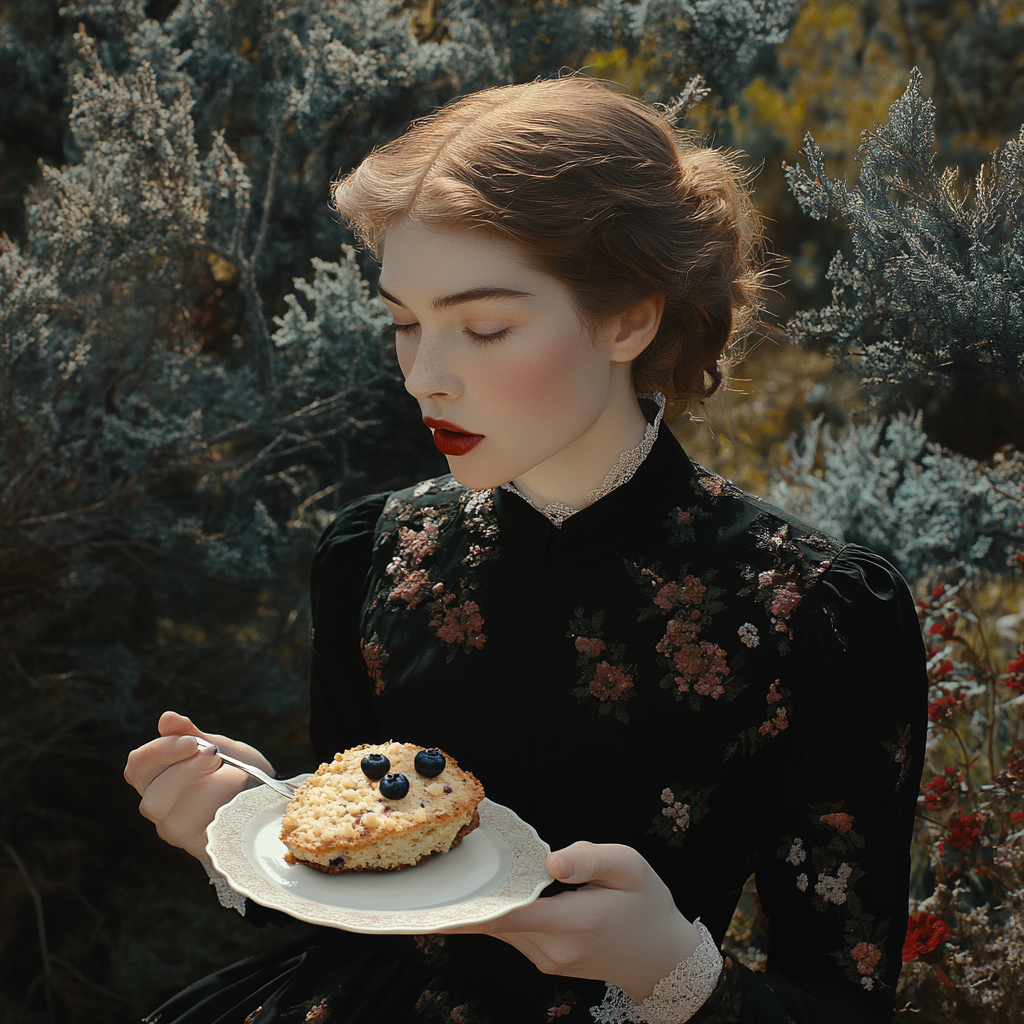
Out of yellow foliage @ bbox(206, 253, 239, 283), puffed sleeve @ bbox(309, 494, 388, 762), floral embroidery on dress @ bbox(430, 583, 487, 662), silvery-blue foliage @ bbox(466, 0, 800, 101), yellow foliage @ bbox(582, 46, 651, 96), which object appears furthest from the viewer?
yellow foliage @ bbox(206, 253, 239, 283)

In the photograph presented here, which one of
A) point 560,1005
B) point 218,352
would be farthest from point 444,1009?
point 218,352

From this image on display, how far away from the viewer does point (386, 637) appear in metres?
1.07

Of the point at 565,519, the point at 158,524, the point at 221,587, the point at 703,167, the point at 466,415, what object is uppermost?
the point at 703,167

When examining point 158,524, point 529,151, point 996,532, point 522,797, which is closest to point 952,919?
point 996,532

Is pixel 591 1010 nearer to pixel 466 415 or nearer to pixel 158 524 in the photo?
pixel 466 415

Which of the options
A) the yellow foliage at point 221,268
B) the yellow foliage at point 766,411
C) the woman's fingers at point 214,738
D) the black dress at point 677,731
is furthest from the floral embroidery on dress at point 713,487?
the yellow foliage at point 221,268

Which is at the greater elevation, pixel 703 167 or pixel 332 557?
pixel 703 167

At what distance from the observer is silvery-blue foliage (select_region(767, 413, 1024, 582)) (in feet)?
4.72

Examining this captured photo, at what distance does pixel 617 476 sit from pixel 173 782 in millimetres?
546

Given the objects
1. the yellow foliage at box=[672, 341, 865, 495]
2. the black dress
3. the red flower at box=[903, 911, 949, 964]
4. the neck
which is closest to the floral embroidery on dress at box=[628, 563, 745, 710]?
the black dress

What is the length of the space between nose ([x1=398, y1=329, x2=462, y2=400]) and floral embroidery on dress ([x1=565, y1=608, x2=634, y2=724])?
0.94 feet

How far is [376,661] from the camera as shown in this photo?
1.06m

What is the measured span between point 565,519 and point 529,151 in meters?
0.38

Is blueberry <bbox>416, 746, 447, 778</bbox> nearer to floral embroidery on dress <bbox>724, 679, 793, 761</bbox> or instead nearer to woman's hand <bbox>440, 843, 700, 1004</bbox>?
woman's hand <bbox>440, 843, 700, 1004</bbox>
